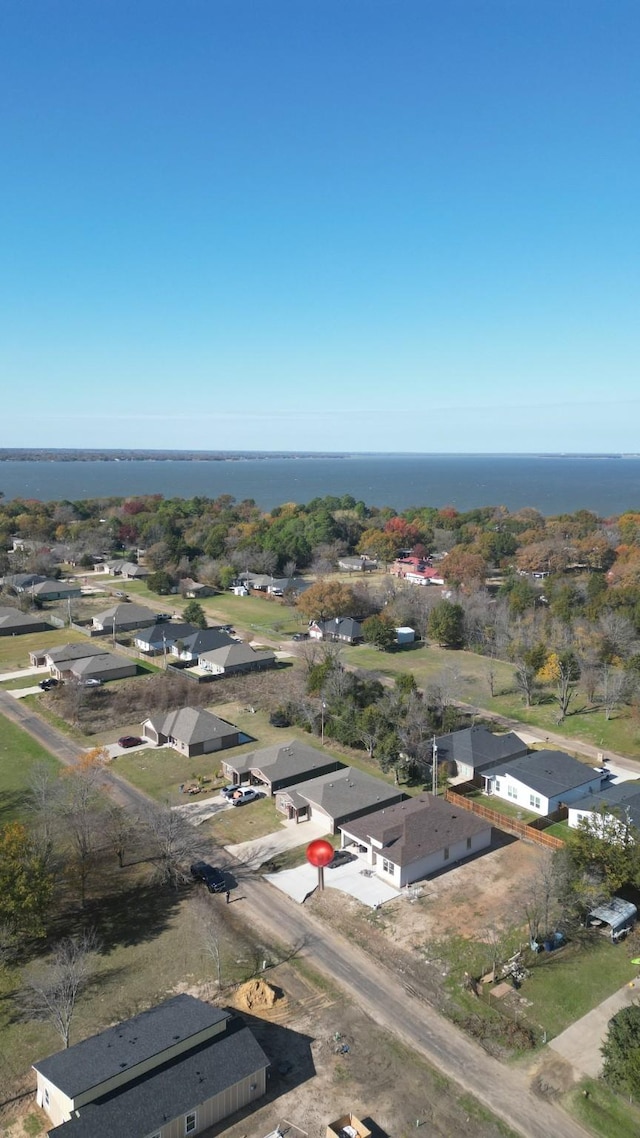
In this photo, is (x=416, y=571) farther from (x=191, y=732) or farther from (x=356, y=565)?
(x=191, y=732)

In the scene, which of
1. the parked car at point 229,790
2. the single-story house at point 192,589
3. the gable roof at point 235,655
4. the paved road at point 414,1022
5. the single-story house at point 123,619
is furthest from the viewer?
the single-story house at point 192,589

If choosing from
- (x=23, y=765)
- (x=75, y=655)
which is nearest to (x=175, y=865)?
(x=23, y=765)

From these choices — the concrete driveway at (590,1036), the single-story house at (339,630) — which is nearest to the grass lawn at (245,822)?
the concrete driveway at (590,1036)

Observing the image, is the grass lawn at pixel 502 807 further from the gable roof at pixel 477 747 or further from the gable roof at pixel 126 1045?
the gable roof at pixel 126 1045

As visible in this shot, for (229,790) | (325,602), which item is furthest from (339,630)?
(229,790)

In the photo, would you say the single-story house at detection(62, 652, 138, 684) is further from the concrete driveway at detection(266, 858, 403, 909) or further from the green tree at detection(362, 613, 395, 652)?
the concrete driveway at detection(266, 858, 403, 909)

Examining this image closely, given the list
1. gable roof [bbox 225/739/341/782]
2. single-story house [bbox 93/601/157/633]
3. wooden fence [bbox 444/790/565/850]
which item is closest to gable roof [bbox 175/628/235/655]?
single-story house [bbox 93/601/157/633]
